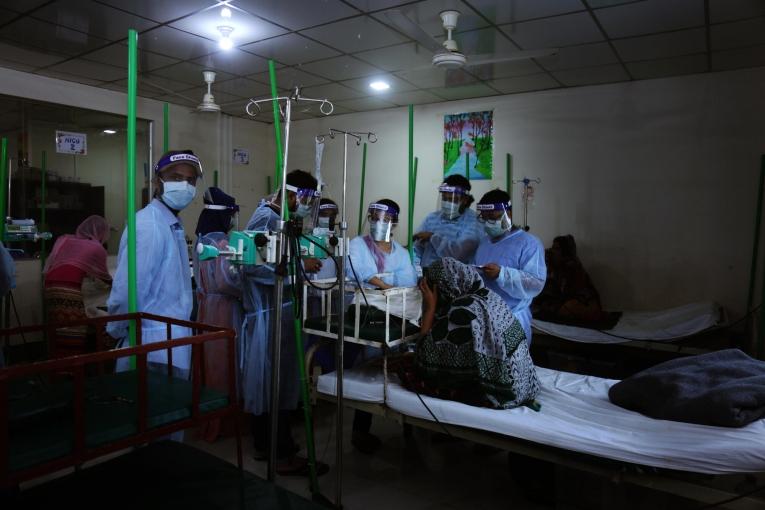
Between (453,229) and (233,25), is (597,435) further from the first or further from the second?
(233,25)

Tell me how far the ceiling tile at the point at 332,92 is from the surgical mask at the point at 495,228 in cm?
240

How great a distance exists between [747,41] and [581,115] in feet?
4.73

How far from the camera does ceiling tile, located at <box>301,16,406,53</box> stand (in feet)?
11.2

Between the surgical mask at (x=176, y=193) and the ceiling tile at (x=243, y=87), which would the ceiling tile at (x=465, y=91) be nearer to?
the ceiling tile at (x=243, y=87)

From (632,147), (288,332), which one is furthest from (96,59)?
(632,147)

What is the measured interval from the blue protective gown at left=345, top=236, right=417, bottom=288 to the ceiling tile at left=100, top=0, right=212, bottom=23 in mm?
1690

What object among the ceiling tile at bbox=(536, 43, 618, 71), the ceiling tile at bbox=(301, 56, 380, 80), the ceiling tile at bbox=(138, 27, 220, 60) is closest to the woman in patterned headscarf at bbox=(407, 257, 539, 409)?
the ceiling tile at bbox=(536, 43, 618, 71)

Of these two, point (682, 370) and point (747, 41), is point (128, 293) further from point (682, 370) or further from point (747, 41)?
point (747, 41)

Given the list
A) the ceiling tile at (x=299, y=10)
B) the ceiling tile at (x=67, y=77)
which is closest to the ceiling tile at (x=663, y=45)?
the ceiling tile at (x=299, y=10)

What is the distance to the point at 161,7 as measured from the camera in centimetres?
319

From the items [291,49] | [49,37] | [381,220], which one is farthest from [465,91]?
[49,37]

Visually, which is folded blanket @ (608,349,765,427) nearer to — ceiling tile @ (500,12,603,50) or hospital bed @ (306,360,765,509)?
hospital bed @ (306,360,765,509)

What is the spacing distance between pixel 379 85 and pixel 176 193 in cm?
297

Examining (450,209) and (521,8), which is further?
(450,209)
